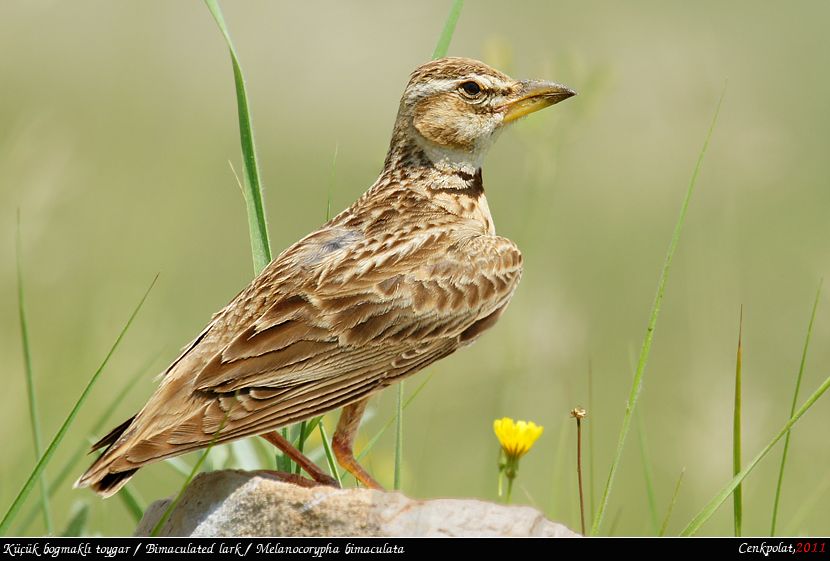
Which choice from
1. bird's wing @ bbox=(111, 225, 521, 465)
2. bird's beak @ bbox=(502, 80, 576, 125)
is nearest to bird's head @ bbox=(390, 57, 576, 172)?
bird's beak @ bbox=(502, 80, 576, 125)

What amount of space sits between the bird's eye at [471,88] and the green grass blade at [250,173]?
1.33 m

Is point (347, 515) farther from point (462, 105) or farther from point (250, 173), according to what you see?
point (462, 105)

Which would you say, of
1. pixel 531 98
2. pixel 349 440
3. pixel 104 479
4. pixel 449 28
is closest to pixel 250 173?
pixel 449 28

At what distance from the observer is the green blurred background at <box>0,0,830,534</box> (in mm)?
7598

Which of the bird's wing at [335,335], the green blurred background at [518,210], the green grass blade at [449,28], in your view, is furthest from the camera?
the green blurred background at [518,210]

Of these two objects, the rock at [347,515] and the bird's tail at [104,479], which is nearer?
the rock at [347,515]

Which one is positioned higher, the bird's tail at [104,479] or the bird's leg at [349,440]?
the bird's tail at [104,479]

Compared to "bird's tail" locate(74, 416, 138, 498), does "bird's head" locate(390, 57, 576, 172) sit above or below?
above

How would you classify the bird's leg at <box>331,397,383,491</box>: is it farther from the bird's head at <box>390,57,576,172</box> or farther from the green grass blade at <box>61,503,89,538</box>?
the bird's head at <box>390,57,576,172</box>

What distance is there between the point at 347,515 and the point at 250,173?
5.52 feet

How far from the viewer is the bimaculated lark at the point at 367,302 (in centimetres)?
472

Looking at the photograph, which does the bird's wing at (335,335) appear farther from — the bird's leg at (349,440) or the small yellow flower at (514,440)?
the small yellow flower at (514,440)

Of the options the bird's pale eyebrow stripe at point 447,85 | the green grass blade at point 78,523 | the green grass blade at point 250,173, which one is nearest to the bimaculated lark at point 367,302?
the bird's pale eyebrow stripe at point 447,85

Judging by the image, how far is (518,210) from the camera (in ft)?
47.3
